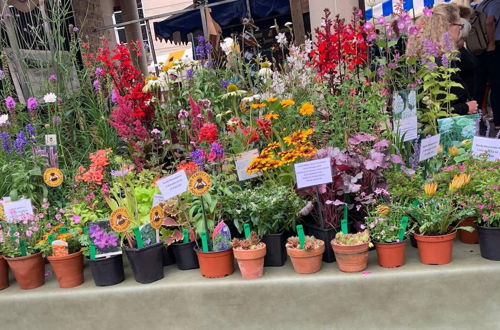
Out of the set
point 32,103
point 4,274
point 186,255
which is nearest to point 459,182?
point 186,255

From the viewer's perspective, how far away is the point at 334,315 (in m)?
1.92

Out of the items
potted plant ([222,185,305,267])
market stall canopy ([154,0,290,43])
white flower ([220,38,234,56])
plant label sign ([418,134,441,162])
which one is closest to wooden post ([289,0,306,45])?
market stall canopy ([154,0,290,43])

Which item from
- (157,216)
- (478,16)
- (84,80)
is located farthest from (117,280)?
(478,16)

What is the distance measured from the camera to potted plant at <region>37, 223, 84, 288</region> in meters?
2.19

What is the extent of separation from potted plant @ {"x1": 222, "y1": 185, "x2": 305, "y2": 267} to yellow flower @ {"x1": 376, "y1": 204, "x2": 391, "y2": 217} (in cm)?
37

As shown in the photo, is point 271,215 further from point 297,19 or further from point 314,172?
point 297,19

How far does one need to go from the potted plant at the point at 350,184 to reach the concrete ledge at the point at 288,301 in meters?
0.20

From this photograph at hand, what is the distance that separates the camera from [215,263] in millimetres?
2059

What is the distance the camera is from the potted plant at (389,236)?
1.92m

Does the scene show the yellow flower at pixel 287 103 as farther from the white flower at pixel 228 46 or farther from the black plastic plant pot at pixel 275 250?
the white flower at pixel 228 46

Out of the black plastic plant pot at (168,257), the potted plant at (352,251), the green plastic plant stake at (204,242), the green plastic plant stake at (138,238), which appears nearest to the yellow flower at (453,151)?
the potted plant at (352,251)


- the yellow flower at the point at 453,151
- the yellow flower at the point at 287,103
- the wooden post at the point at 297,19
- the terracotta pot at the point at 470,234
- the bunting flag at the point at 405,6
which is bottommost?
the terracotta pot at the point at 470,234

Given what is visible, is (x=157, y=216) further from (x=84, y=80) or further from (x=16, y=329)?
(x=84, y=80)

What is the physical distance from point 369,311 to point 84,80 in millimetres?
2584
